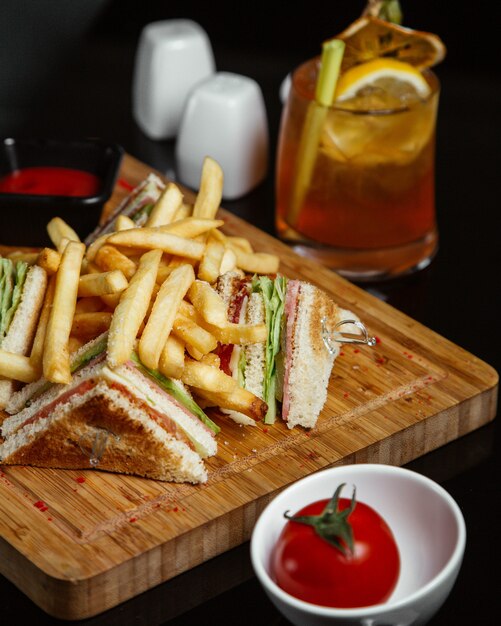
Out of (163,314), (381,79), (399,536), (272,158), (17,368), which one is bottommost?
(272,158)

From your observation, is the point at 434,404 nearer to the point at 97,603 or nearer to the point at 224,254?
the point at 224,254

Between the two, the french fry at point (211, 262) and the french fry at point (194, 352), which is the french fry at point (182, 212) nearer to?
the french fry at point (211, 262)

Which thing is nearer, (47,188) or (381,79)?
(381,79)

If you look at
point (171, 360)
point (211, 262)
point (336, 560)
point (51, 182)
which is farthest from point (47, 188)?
point (336, 560)

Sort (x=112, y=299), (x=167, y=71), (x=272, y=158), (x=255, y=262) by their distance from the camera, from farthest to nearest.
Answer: (x=272, y=158)
(x=167, y=71)
(x=255, y=262)
(x=112, y=299)

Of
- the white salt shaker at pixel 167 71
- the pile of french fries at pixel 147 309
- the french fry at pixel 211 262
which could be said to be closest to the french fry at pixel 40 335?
the pile of french fries at pixel 147 309

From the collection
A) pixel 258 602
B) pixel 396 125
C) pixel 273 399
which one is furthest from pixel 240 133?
pixel 258 602

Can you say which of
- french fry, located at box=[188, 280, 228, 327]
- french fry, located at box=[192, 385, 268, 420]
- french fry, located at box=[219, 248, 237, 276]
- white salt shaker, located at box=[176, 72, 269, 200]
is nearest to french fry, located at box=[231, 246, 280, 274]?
french fry, located at box=[219, 248, 237, 276]

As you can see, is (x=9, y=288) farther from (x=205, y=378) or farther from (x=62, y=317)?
(x=205, y=378)
